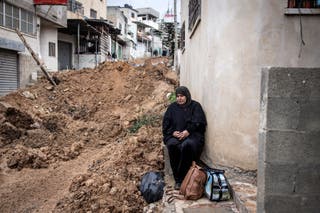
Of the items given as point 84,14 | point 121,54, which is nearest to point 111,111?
point 84,14

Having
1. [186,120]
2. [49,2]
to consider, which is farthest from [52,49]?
[186,120]

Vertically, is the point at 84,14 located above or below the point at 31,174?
above

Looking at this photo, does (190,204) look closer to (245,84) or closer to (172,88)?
(245,84)

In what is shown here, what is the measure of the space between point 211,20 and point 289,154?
2334mm

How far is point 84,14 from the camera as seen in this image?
27547 millimetres

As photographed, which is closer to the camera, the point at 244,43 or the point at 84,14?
the point at 244,43

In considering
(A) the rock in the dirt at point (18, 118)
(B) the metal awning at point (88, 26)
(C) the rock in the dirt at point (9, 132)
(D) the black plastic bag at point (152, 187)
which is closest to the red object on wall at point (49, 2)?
(B) the metal awning at point (88, 26)

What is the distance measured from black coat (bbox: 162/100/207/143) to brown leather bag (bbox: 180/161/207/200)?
65 cm

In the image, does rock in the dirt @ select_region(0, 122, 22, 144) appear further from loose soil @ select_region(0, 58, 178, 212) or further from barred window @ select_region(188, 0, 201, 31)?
barred window @ select_region(188, 0, 201, 31)

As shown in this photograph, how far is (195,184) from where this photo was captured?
399 cm

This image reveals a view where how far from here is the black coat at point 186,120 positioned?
15.1 feet

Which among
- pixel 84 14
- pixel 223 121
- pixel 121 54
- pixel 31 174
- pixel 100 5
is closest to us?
pixel 223 121

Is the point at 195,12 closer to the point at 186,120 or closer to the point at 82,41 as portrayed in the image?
the point at 186,120

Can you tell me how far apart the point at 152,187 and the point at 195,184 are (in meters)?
0.97
